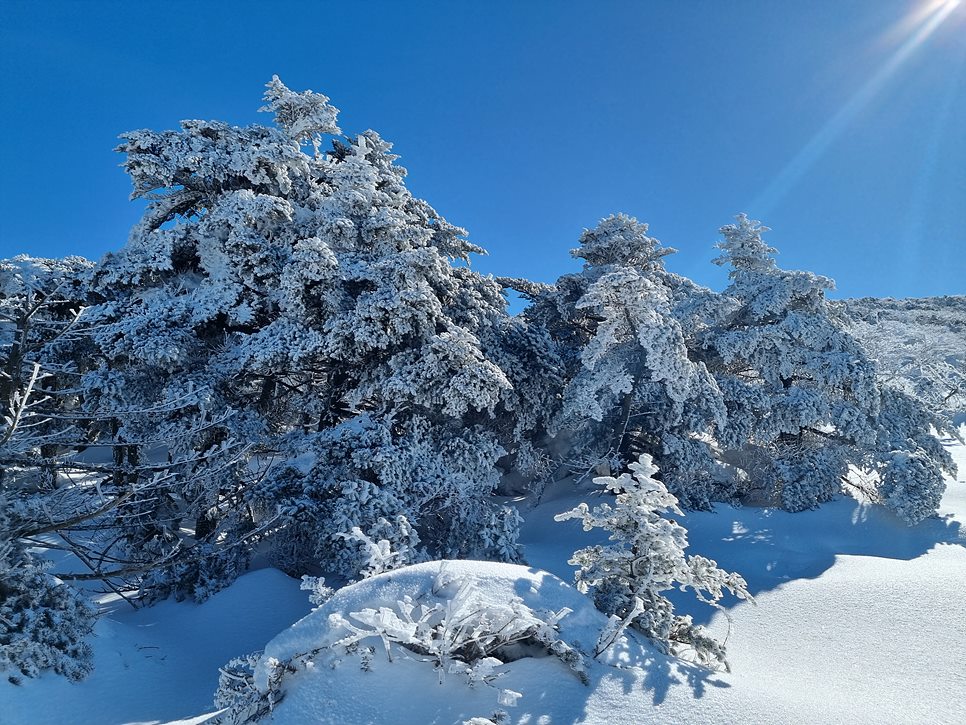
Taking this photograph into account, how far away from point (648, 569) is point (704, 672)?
2.92 feet

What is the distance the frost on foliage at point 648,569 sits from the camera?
14.6 feet

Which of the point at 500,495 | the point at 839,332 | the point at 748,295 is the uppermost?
the point at 748,295

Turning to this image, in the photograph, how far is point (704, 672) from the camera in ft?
13.1

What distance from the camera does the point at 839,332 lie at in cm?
1148

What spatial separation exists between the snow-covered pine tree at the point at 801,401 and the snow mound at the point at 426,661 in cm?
888

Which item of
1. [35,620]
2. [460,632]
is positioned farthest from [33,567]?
[460,632]

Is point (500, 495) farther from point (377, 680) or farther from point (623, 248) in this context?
point (377, 680)

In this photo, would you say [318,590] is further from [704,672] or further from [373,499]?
[704,672]

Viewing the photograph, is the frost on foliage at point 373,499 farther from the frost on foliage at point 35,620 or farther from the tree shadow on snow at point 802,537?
the tree shadow on snow at point 802,537

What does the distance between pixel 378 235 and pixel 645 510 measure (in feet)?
24.7

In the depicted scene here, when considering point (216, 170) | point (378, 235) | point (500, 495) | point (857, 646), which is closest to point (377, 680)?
point (857, 646)

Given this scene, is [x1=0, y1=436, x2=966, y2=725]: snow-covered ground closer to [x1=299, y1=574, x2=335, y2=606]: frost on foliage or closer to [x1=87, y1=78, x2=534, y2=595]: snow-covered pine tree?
[x1=299, y1=574, x2=335, y2=606]: frost on foliage

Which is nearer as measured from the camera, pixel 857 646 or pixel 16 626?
pixel 16 626

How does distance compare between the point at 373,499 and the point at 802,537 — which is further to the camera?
the point at 802,537
